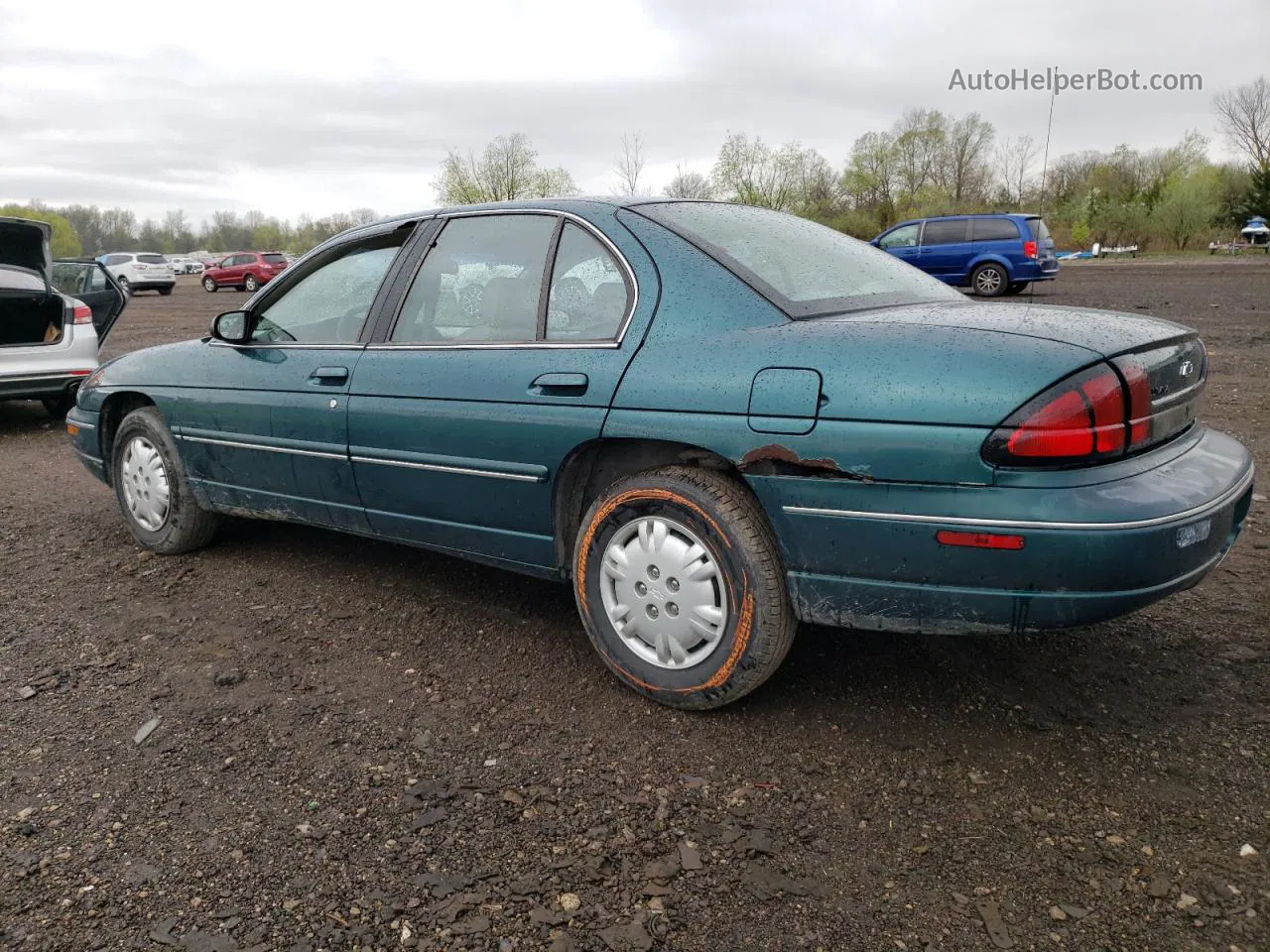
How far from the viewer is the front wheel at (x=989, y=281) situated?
59.8ft

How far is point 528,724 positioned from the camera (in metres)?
2.78

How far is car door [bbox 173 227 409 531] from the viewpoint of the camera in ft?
11.8

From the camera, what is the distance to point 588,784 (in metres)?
2.46

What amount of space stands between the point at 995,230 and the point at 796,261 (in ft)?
55.2

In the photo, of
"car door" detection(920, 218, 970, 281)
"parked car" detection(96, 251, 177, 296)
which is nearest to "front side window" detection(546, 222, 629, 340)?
"car door" detection(920, 218, 970, 281)

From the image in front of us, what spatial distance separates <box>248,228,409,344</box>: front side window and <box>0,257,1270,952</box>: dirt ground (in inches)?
41.7

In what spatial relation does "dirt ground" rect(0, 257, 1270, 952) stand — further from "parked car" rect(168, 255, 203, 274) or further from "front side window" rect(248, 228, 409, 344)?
"parked car" rect(168, 255, 203, 274)

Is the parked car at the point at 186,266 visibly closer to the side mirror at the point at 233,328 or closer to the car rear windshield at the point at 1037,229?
the car rear windshield at the point at 1037,229

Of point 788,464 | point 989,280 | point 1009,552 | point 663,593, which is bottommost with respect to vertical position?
point 663,593

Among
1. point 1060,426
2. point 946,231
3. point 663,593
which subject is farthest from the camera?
point 946,231

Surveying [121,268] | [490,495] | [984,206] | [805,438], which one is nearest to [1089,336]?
[805,438]

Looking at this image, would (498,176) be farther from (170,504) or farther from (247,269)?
(170,504)

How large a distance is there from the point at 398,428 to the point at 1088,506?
7.13 ft

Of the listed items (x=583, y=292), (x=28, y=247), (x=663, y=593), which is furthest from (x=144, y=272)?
(x=663, y=593)
